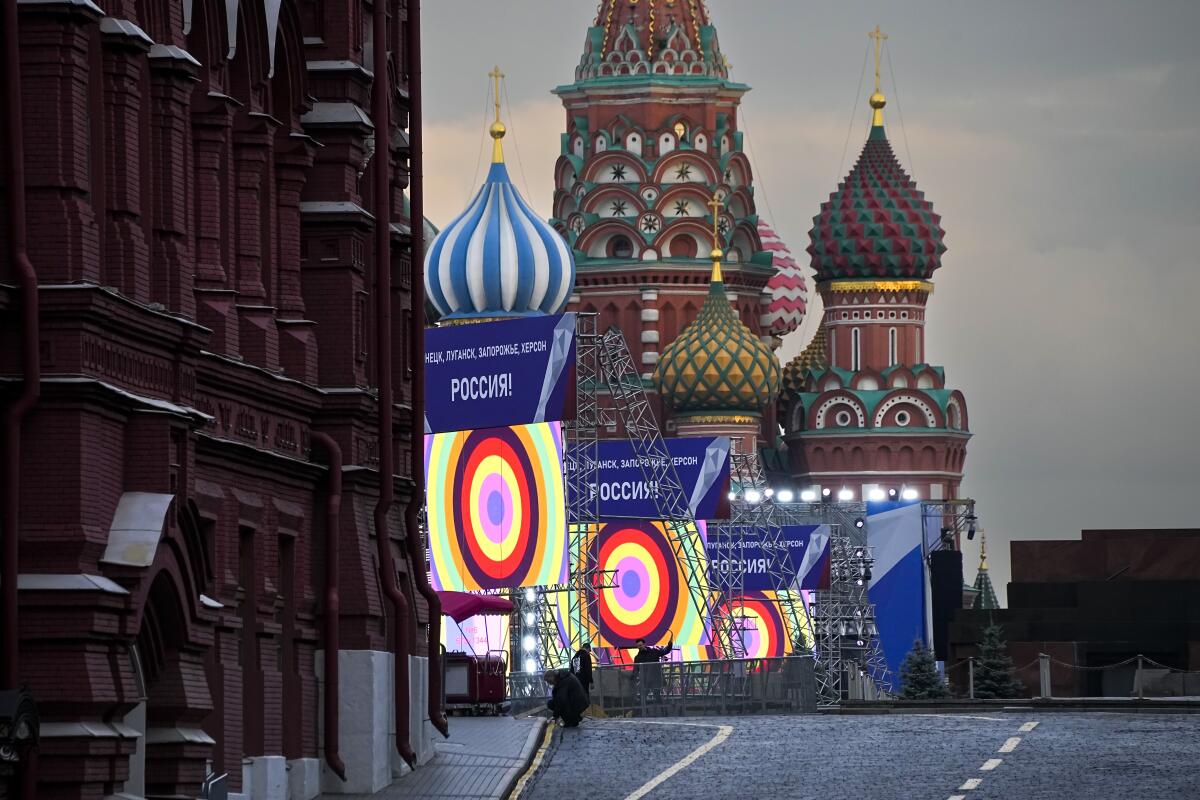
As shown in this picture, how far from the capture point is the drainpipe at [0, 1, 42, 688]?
870 inches

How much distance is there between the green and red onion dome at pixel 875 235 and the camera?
136 m

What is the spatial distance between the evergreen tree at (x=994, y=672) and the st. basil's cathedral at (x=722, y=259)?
71337 mm

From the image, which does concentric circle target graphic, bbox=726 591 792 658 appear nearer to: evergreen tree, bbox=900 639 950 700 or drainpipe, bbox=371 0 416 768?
evergreen tree, bbox=900 639 950 700

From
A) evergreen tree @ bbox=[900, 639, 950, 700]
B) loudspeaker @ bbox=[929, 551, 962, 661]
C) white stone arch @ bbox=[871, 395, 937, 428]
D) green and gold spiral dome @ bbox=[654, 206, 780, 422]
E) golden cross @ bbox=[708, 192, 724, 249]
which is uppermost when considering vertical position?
golden cross @ bbox=[708, 192, 724, 249]

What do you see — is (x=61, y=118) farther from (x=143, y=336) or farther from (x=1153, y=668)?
(x=1153, y=668)

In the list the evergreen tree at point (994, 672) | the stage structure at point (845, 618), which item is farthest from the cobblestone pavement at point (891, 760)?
the stage structure at point (845, 618)

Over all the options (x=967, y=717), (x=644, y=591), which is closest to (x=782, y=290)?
(x=644, y=591)

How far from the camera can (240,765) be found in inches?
1097

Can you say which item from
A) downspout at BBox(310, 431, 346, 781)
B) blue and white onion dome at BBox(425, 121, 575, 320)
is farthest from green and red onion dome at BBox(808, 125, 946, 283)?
downspout at BBox(310, 431, 346, 781)

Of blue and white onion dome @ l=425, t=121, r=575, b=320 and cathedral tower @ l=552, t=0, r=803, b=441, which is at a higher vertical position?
cathedral tower @ l=552, t=0, r=803, b=441

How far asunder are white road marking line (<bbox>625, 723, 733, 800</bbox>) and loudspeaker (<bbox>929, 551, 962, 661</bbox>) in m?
73.8

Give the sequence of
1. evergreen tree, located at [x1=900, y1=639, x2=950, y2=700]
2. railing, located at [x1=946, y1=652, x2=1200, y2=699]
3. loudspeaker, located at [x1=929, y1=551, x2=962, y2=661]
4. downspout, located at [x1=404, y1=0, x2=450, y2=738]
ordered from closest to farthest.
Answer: downspout, located at [x1=404, y1=0, x2=450, y2=738] < railing, located at [x1=946, y1=652, x2=1200, y2=699] < evergreen tree, located at [x1=900, y1=639, x2=950, y2=700] < loudspeaker, located at [x1=929, y1=551, x2=962, y2=661]

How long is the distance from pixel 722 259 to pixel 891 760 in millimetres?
103552

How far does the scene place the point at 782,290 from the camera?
145 m
